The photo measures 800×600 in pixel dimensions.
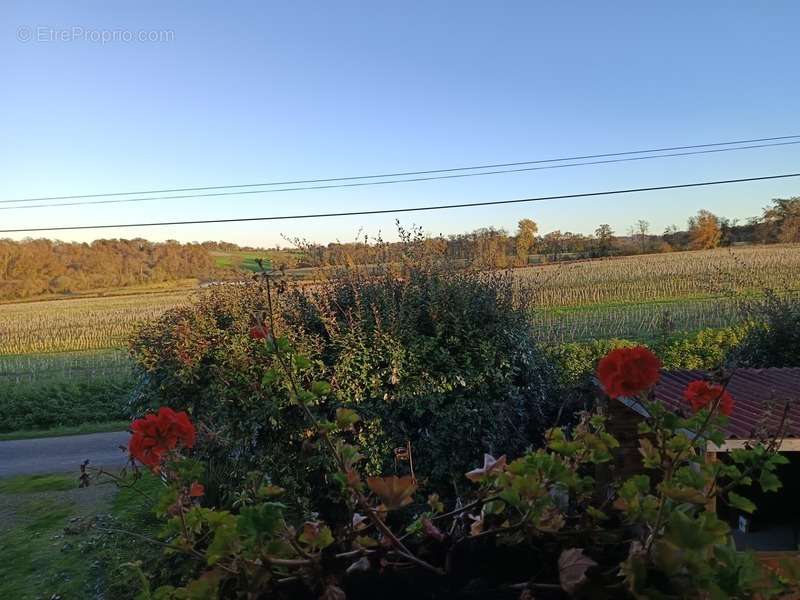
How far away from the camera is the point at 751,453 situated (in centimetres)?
123

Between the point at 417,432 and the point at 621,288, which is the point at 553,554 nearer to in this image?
the point at 417,432

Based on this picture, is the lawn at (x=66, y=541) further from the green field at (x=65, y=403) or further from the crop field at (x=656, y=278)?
the crop field at (x=656, y=278)

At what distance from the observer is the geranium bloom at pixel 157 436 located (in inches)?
44.9

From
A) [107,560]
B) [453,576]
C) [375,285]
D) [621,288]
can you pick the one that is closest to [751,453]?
[453,576]

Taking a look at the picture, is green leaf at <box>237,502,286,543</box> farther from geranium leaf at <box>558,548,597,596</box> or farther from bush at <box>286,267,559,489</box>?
bush at <box>286,267,559,489</box>

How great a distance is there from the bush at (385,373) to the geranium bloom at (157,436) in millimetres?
3369

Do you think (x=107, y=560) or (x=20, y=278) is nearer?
(x=107, y=560)

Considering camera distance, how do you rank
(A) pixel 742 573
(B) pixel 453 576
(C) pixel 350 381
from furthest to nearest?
(C) pixel 350 381 → (B) pixel 453 576 → (A) pixel 742 573

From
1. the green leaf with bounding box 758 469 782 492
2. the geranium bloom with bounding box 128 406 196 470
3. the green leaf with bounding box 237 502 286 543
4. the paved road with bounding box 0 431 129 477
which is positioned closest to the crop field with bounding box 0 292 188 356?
the paved road with bounding box 0 431 129 477

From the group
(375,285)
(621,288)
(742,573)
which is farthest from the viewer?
(621,288)

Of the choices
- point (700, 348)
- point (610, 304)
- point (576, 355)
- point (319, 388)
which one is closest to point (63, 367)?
point (576, 355)

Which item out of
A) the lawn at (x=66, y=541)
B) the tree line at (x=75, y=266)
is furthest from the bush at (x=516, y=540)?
the tree line at (x=75, y=266)

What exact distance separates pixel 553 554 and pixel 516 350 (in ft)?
14.1

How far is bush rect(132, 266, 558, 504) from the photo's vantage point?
468 cm
